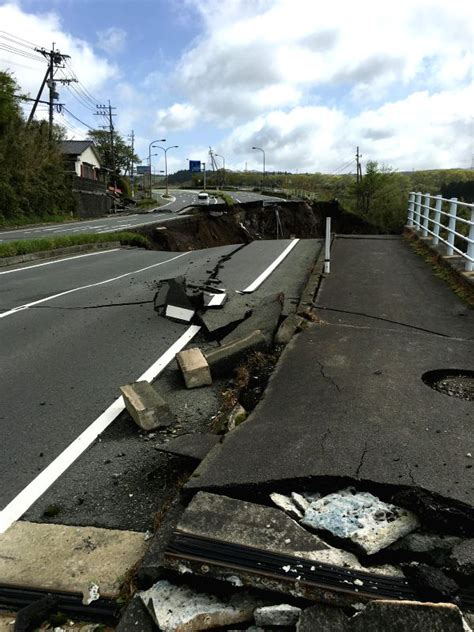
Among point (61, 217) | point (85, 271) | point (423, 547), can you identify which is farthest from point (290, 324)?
point (61, 217)

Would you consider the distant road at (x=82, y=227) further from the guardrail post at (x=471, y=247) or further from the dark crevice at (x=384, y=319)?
the guardrail post at (x=471, y=247)

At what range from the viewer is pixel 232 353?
5.81 m

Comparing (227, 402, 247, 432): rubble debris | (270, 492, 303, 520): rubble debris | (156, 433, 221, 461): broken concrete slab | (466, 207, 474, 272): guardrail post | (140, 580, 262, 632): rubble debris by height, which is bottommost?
(140, 580, 262, 632): rubble debris

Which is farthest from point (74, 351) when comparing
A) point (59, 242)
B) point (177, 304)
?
point (59, 242)

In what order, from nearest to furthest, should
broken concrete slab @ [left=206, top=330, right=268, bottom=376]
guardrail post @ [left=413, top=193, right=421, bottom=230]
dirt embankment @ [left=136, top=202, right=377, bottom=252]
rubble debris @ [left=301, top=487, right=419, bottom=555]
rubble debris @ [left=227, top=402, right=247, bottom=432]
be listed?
rubble debris @ [left=301, top=487, right=419, bottom=555], rubble debris @ [left=227, top=402, right=247, bottom=432], broken concrete slab @ [left=206, top=330, right=268, bottom=376], guardrail post @ [left=413, top=193, right=421, bottom=230], dirt embankment @ [left=136, top=202, right=377, bottom=252]

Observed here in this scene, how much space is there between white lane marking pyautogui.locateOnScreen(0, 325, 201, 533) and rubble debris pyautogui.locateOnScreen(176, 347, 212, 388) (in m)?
0.38

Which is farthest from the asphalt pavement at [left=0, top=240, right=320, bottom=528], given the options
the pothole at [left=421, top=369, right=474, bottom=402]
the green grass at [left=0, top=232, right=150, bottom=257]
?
the green grass at [left=0, top=232, right=150, bottom=257]

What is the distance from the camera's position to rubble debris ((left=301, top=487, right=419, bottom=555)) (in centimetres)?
261

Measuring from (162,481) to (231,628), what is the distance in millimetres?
1473

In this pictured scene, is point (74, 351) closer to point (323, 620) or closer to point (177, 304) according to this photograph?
point (177, 304)

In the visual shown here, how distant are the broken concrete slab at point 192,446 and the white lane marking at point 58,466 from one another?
0.80 m

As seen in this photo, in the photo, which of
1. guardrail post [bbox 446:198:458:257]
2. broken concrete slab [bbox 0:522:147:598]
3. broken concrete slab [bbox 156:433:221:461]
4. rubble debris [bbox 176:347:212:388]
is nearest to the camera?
broken concrete slab [bbox 0:522:147:598]

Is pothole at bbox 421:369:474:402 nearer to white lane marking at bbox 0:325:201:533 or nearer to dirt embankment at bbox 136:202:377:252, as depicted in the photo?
white lane marking at bbox 0:325:201:533

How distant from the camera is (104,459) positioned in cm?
403
